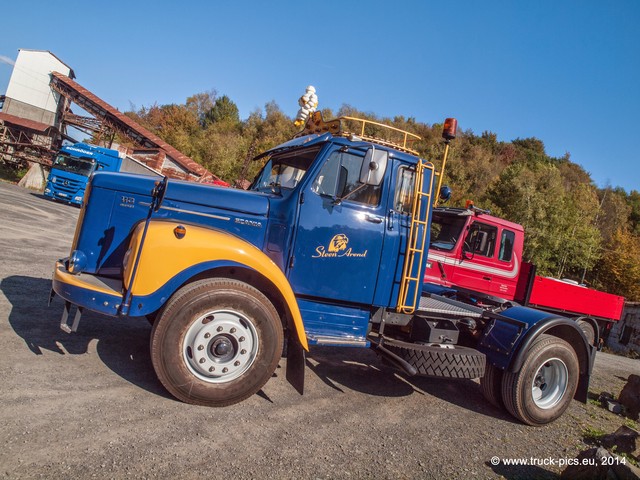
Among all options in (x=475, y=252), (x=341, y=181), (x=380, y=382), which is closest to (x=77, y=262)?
(x=341, y=181)

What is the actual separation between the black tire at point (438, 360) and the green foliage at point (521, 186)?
977 cm

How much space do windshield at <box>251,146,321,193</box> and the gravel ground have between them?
2.11m

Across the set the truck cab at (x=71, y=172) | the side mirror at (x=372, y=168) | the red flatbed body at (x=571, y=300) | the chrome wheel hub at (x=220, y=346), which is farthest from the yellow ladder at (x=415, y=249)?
the truck cab at (x=71, y=172)

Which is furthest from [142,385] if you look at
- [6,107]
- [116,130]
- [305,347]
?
[6,107]

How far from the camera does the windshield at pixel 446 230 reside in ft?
28.4

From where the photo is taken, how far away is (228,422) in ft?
10.4

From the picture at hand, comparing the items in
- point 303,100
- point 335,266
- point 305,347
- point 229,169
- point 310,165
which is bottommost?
point 305,347

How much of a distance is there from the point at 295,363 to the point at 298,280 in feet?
2.56

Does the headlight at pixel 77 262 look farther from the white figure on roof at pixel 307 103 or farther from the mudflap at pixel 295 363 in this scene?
the white figure on roof at pixel 307 103

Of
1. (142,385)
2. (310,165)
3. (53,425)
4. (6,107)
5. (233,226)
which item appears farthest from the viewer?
(6,107)

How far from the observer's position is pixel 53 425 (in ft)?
8.81

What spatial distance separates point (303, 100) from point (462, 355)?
3628 millimetres

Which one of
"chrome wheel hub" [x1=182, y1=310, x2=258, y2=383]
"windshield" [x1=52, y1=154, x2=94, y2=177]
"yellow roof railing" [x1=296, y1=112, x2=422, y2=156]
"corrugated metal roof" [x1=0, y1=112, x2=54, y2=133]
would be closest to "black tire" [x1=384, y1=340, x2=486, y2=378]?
"chrome wheel hub" [x1=182, y1=310, x2=258, y2=383]

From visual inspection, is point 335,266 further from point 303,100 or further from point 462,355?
point 303,100
